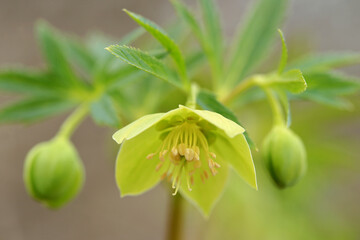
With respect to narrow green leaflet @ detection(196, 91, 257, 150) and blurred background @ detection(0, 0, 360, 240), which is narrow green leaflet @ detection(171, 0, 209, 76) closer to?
narrow green leaflet @ detection(196, 91, 257, 150)

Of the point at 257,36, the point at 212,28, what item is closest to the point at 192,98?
the point at 212,28

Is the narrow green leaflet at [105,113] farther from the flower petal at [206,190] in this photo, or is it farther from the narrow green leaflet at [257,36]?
the narrow green leaflet at [257,36]

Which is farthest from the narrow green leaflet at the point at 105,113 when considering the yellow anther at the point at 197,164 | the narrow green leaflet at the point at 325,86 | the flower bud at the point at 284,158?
the narrow green leaflet at the point at 325,86

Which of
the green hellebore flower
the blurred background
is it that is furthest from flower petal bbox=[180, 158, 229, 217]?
the blurred background

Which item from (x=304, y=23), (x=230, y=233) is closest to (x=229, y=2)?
(x=304, y=23)

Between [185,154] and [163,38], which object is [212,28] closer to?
[163,38]
